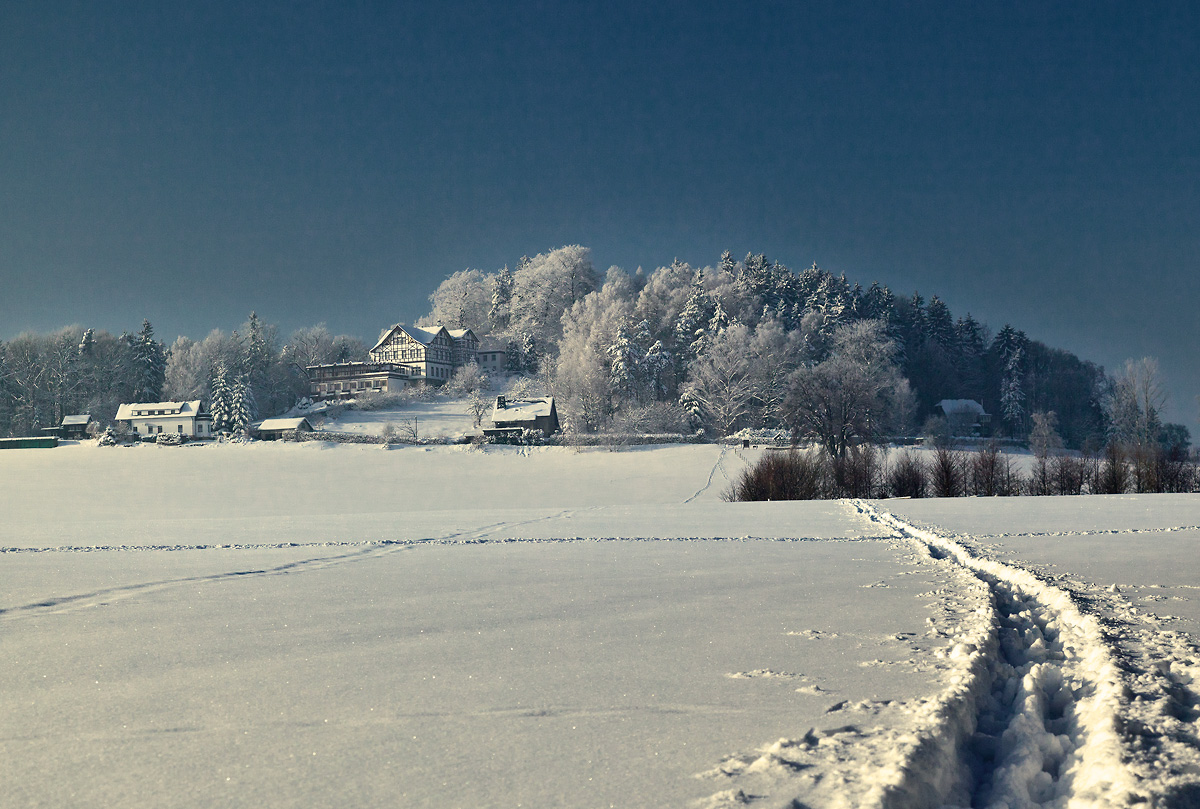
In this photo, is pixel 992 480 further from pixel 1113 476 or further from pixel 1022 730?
pixel 1022 730

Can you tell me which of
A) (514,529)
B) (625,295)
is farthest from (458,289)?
(514,529)

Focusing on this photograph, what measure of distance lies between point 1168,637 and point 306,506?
106 ft

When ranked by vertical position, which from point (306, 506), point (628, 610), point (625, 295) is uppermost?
point (625, 295)

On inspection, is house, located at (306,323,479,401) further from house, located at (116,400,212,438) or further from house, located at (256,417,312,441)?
house, located at (256,417,312,441)

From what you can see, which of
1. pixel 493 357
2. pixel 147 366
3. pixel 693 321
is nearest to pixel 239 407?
pixel 147 366

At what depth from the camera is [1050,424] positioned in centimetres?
6650

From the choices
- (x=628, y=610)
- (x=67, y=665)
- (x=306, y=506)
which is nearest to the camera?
(x=67, y=665)

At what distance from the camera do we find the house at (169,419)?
63406mm

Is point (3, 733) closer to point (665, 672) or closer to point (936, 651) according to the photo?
point (665, 672)

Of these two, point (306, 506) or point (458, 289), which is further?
point (458, 289)

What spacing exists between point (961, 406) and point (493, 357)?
182ft

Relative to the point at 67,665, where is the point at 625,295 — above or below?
above

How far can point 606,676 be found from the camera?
3.65 metres

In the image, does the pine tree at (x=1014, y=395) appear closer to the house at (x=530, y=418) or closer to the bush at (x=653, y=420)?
the bush at (x=653, y=420)
